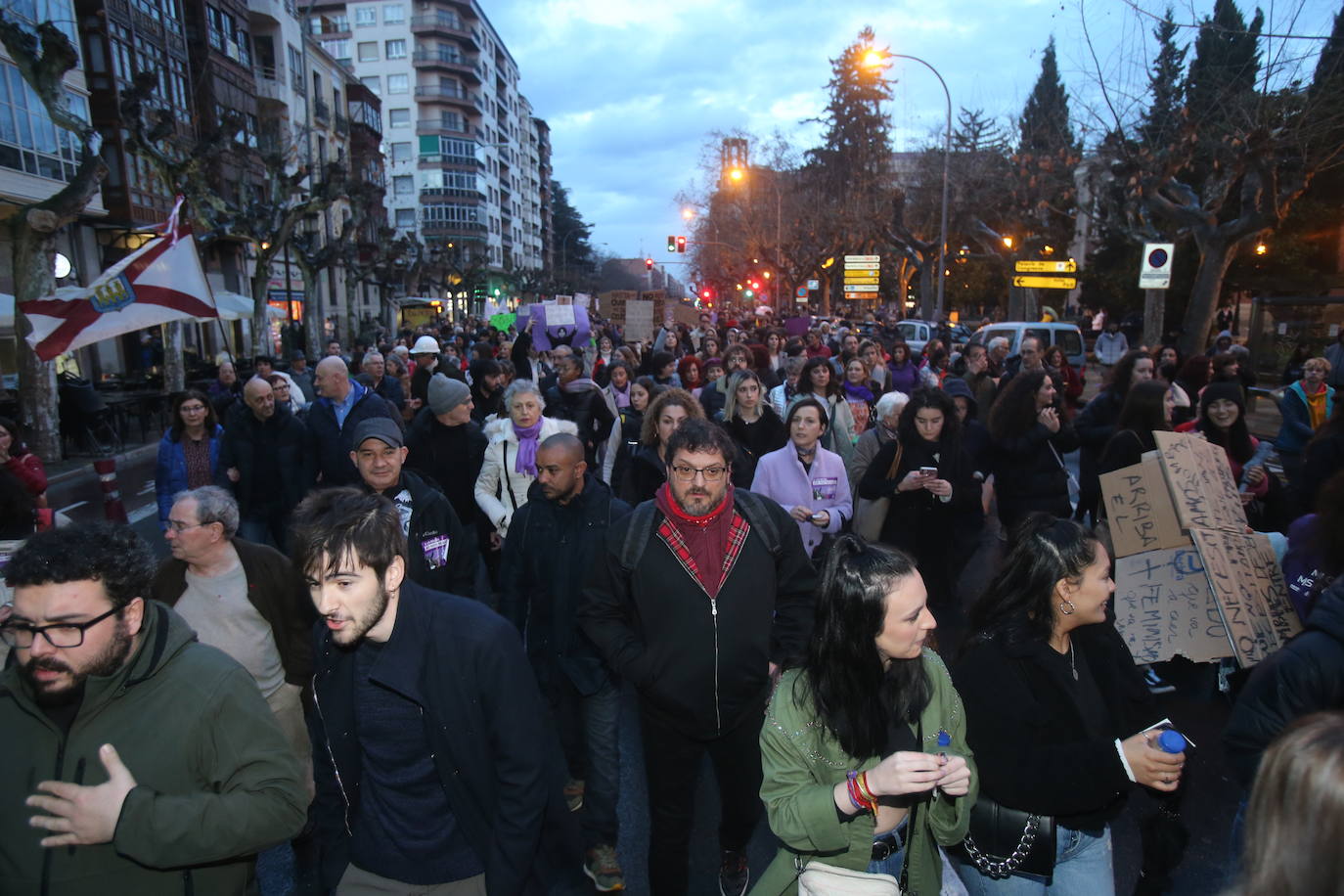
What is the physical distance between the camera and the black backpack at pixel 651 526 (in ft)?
9.61

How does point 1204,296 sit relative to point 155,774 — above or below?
above

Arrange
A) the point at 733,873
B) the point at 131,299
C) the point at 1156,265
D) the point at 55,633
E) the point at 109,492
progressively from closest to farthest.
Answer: the point at 55,633, the point at 733,873, the point at 109,492, the point at 131,299, the point at 1156,265

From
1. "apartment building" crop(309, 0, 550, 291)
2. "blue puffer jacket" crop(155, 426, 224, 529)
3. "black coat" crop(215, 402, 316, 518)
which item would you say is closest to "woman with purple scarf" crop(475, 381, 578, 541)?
"black coat" crop(215, 402, 316, 518)

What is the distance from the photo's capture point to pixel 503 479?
5043 millimetres

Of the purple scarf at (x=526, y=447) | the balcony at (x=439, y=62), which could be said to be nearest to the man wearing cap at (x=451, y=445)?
the purple scarf at (x=526, y=447)

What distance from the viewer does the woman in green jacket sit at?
80.7 inches

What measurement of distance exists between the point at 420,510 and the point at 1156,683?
169 inches

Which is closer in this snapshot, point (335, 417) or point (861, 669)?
point (861, 669)

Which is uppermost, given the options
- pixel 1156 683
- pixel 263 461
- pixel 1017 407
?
pixel 1017 407

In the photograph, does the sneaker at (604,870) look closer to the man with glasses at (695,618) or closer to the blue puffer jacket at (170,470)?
the man with glasses at (695,618)

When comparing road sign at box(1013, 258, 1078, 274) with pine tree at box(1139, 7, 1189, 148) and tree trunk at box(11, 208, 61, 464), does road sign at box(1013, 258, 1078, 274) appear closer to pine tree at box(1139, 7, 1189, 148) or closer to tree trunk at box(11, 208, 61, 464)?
pine tree at box(1139, 7, 1189, 148)

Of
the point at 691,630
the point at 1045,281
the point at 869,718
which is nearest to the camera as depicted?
the point at 869,718

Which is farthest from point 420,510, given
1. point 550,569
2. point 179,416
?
point 179,416

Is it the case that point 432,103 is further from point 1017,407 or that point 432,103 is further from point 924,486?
point 924,486
